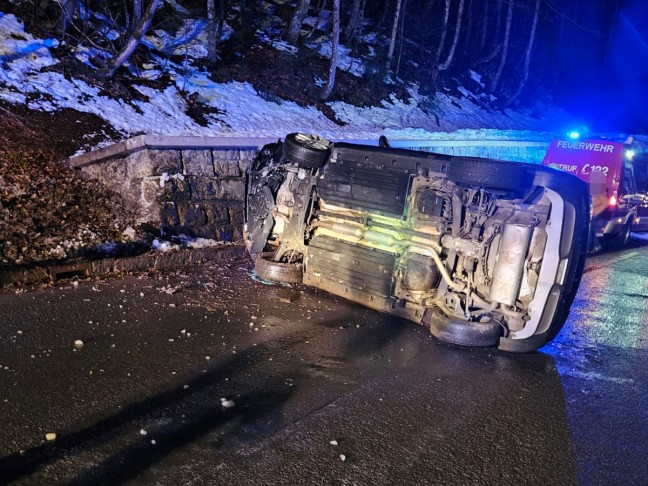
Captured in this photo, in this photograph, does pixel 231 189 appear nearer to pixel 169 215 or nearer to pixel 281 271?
pixel 169 215

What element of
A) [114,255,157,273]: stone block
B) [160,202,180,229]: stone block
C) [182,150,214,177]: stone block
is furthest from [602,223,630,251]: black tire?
[114,255,157,273]: stone block

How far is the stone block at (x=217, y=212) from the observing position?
7.78 meters

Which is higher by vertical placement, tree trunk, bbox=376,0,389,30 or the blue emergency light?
tree trunk, bbox=376,0,389,30

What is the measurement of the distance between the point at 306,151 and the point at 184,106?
6.53 meters

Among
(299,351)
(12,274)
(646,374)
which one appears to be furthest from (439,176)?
(12,274)

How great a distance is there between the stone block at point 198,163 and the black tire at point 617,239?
778 cm

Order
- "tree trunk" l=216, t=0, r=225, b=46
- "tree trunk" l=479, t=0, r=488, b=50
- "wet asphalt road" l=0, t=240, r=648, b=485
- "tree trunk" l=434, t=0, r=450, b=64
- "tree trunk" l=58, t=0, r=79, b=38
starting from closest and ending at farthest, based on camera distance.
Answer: "wet asphalt road" l=0, t=240, r=648, b=485 < "tree trunk" l=58, t=0, r=79, b=38 < "tree trunk" l=216, t=0, r=225, b=46 < "tree trunk" l=434, t=0, r=450, b=64 < "tree trunk" l=479, t=0, r=488, b=50

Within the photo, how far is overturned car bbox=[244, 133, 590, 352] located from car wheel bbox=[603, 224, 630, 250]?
664 cm

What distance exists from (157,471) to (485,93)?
946 inches

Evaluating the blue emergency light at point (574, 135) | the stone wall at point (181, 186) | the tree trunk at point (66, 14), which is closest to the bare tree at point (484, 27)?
the blue emergency light at point (574, 135)

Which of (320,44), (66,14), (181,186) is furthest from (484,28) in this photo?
(181,186)

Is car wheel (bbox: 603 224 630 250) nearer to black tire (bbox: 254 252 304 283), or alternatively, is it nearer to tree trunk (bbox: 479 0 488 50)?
black tire (bbox: 254 252 304 283)

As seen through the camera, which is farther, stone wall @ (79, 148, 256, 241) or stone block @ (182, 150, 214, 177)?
stone block @ (182, 150, 214, 177)

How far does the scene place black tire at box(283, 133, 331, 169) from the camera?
18.5 feet
